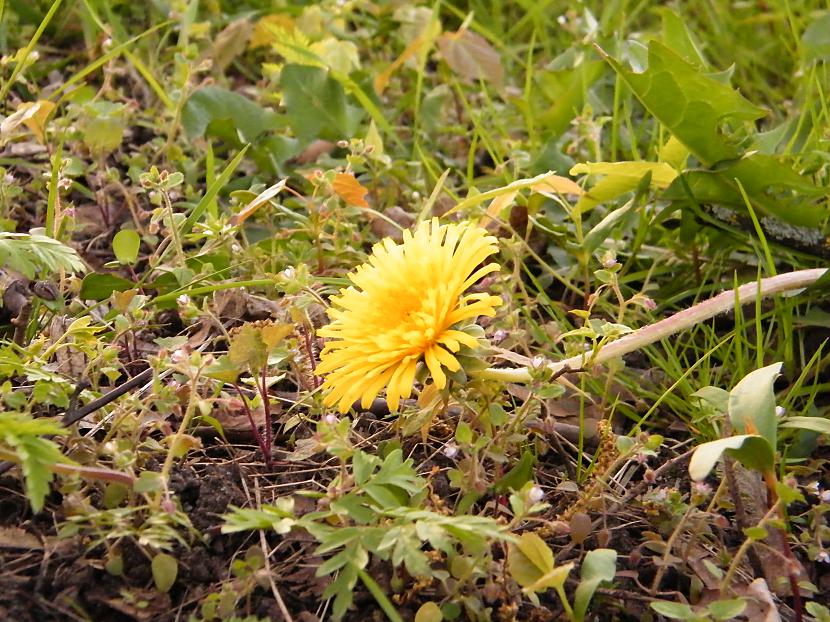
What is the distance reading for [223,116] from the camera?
263cm

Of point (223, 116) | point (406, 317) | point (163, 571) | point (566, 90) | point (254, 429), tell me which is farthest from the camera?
point (566, 90)

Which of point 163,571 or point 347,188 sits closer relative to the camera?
point 163,571

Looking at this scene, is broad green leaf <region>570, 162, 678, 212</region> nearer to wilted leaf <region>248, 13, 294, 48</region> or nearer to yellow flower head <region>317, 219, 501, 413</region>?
yellow flower head <region>317, 219, 501, 413</region>

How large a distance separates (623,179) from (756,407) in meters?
0.77

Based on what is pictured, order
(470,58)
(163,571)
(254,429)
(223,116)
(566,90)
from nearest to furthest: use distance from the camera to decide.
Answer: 1. (163,571)
2. (254,429)
3. (223,116)
4. (566,90)
5. (470,58)

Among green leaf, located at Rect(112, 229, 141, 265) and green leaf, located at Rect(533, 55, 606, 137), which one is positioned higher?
green leaf, located at Rect(533, 55, 606, 137)

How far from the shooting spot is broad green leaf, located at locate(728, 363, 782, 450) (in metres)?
1.56

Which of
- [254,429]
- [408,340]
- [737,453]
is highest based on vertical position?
[408,340]

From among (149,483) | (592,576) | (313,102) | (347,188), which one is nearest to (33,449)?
(149,483)

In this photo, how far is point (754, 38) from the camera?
3.37 metres

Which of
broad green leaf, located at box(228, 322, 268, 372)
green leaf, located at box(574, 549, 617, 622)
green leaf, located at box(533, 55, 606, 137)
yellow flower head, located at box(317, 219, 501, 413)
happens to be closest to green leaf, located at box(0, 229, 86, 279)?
broad green leaf, located at box(228, 322, 268, 372)

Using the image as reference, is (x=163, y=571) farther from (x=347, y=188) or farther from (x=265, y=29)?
(x=265, y=29)

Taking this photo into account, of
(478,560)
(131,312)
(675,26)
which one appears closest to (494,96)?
(675,26)

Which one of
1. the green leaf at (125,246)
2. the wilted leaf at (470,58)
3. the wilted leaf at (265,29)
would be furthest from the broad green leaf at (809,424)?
the wilted leaf at (265,29)
